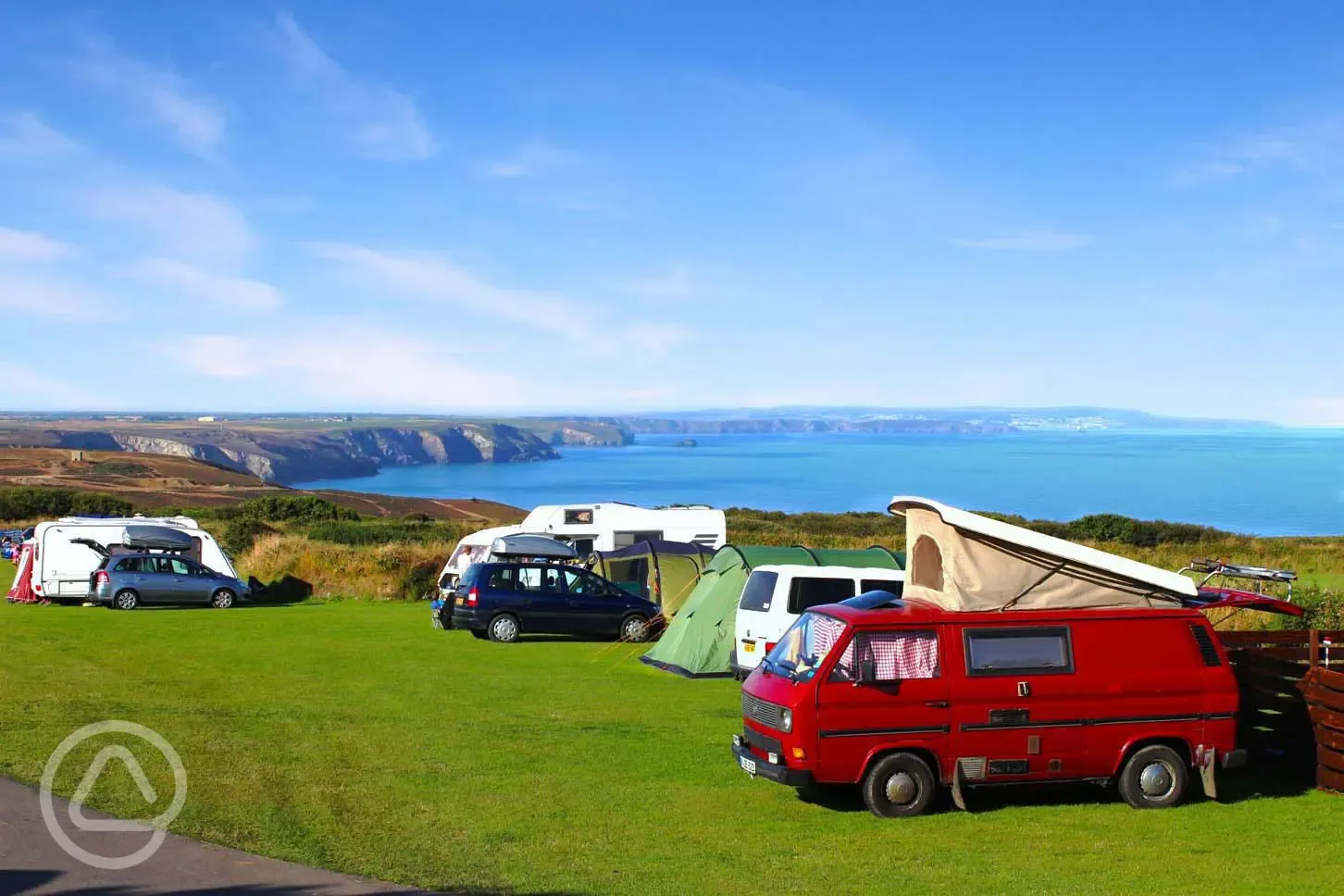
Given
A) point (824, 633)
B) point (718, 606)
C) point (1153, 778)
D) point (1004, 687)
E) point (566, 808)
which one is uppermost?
point (824, 633)

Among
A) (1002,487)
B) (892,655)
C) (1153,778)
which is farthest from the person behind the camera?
(1002,487)

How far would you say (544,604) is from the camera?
22.6m

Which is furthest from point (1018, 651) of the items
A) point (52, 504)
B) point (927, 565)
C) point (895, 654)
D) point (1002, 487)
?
point (1002, 487)

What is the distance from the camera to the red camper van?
391 inches

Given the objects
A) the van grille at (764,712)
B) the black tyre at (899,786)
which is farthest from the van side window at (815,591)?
the black tyre at (899,786)

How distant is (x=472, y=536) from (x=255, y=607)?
5.55 m

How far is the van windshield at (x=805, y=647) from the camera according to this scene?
1016 centimetres

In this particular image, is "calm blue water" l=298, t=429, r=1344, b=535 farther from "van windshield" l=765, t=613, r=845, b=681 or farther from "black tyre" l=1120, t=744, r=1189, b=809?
"van windshield" l=765, t=613, r=845, b=681

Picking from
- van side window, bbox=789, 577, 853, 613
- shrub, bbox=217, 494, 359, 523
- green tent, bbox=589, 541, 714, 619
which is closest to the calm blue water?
shrub, bbox=217, 494, 359, 523

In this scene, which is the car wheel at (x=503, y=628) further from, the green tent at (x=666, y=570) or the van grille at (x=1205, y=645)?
the van grille at (x=1205, y=645)

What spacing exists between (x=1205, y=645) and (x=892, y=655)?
2.69 meters

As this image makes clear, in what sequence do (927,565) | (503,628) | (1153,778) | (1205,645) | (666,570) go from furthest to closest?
(666,570), (503,628), (927,565), (1205,645), (1153,778)

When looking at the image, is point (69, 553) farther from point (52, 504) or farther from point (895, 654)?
point (52, 504)

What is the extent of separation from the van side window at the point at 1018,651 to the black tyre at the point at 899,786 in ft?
2.86
